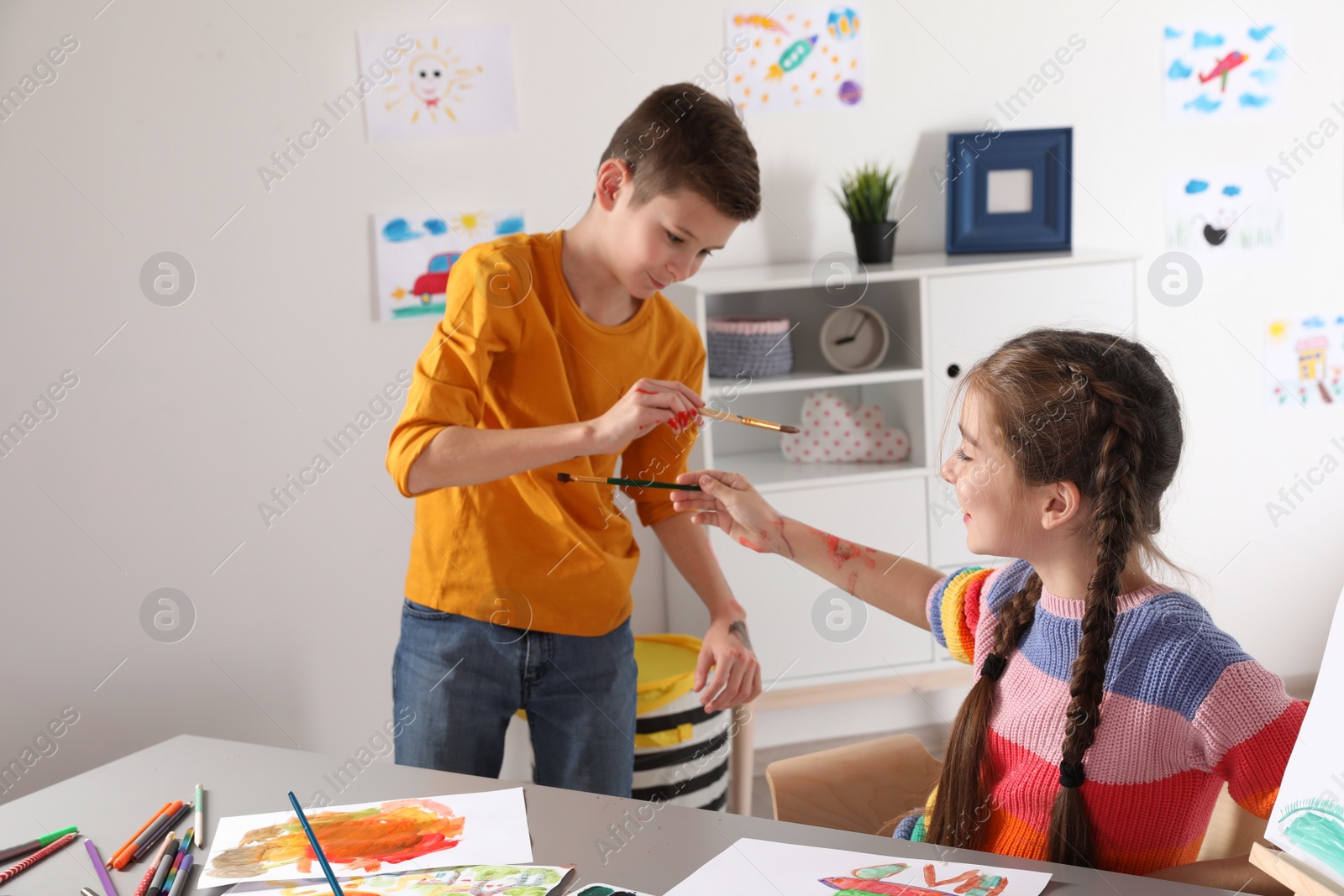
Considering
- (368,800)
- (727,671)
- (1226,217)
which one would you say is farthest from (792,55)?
(368,800)

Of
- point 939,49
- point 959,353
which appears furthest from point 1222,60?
point 959,353

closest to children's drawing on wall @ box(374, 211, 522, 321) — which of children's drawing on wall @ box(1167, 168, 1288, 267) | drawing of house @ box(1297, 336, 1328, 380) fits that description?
children's drawing on wall @ box(1167, 168, 1288, 267)

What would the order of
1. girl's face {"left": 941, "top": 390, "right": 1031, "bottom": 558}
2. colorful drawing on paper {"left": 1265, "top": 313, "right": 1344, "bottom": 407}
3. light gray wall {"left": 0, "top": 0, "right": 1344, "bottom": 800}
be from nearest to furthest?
girl's face {"left": 941, "top": 390, "right": 1031, "bottom": 558}, light gray wall {"left": 0, "top": 0, "right": 1344, "bottom": 800}, colorful drawing on paper {"left": 1265, "top": 313, "right": 1344, "bottom": 407}

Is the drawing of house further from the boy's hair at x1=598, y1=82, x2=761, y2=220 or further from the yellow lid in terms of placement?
the boy's hair at x1=598, y1=82, x2=761, y2=220

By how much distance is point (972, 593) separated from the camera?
55.6 inches

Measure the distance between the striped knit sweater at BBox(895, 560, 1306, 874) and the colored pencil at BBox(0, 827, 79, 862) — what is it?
102 centimetres

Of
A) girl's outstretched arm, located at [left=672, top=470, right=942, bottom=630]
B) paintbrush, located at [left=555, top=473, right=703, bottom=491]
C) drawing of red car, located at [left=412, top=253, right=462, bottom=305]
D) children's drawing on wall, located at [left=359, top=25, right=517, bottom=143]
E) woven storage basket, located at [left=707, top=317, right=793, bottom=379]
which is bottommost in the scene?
girl's outstretched arm, located at [left=672, top=470, right=942, bottom=630]

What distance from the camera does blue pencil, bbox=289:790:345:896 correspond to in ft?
3.32

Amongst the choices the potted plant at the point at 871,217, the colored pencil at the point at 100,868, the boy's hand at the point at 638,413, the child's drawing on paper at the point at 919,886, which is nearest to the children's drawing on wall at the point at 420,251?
the potted plant at the point at 871,217

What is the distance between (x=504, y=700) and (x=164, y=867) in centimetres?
54

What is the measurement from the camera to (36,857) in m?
1.12

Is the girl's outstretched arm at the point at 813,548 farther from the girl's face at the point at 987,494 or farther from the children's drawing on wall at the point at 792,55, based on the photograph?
the children's drawing on wall at the point at 792,55

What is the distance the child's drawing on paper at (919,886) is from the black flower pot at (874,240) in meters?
2.09

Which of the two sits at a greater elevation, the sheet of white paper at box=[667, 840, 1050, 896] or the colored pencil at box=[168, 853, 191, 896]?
the sheet of white paper at box=[667, 840, 1050, 896]
